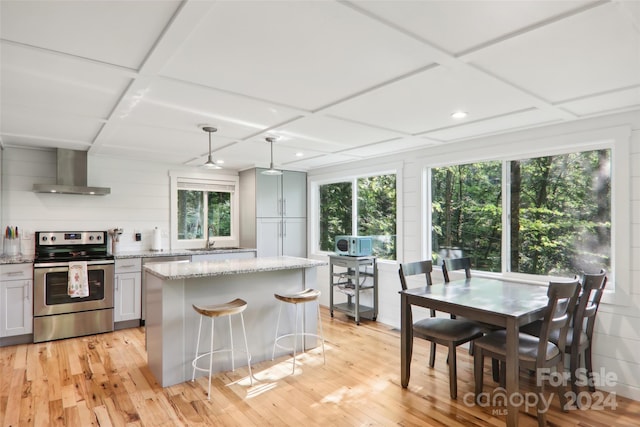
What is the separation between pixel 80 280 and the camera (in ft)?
13.8

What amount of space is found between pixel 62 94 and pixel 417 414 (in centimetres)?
332

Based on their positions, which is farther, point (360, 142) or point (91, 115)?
point (360, 142)

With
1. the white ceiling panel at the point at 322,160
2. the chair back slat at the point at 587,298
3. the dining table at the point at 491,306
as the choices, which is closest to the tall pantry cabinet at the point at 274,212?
the white ceiling panel at the point at 322,160

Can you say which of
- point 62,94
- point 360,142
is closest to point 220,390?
point 62,94

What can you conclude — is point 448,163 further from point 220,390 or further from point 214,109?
point 220,390

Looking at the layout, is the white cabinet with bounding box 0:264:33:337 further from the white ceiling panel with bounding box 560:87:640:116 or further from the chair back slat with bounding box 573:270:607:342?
the white ceiling panel with bounding box 560:87:640:116

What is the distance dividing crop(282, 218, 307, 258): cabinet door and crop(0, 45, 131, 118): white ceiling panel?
137 inches

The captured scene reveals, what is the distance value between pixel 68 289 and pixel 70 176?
1411 millimetres

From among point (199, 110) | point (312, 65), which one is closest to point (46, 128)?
point (199, 110)

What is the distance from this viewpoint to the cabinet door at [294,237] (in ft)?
19.7

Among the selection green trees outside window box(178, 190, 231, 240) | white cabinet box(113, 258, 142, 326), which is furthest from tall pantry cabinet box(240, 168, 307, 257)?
white cabinet box(113, 258, 142, 326)

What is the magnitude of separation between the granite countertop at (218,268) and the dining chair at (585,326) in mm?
2269

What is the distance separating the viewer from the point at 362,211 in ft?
18.0

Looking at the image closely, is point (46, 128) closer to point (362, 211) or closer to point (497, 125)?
point (362, 211)
